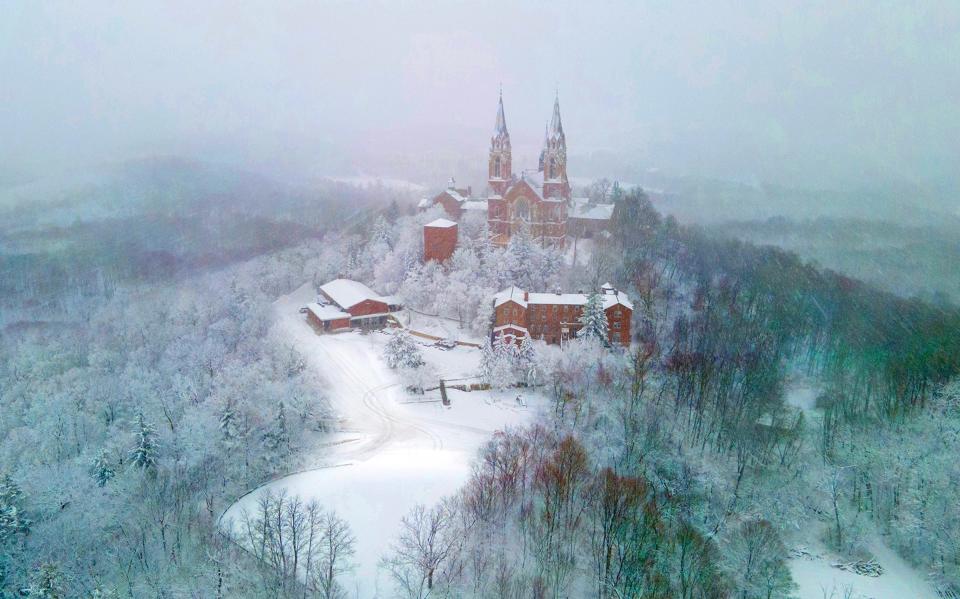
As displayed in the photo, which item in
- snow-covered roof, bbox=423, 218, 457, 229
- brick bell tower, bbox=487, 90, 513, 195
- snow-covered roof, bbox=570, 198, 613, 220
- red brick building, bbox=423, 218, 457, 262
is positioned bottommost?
red brick building, bbox=423, 218, 457, 262

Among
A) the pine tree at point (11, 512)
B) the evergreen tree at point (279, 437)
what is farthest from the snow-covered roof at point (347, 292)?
the pine tree at point (11, 512)

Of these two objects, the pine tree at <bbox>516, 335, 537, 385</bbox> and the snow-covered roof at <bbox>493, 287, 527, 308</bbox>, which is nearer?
the pine tree at <bbox>516, 335, 537, 385</bbox>

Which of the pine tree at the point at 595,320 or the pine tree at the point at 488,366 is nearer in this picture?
the pine tree at the point at 488,366

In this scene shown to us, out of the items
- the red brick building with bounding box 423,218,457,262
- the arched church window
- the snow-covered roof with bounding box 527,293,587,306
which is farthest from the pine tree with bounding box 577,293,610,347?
the red brick building with bounding box 423,218,457,262

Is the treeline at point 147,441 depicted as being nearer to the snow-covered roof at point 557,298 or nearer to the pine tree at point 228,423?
the pine tree at point 228,423

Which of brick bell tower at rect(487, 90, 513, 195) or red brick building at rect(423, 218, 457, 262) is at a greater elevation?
brick bell tower at rect(487, 90, 513, 195)

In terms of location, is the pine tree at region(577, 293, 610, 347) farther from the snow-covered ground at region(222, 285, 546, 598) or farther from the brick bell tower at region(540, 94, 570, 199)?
the brick bell tower at region(540, 94, 570, 199)

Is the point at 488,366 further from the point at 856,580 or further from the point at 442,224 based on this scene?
the point at 856,580

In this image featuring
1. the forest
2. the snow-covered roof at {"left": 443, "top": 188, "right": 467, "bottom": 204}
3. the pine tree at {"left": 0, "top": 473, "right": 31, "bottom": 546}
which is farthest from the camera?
the snow-covered roof at {"left": 443, "top": 188, "right": 467, "bottom": 204}

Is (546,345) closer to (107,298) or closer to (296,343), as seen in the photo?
(296,343)
